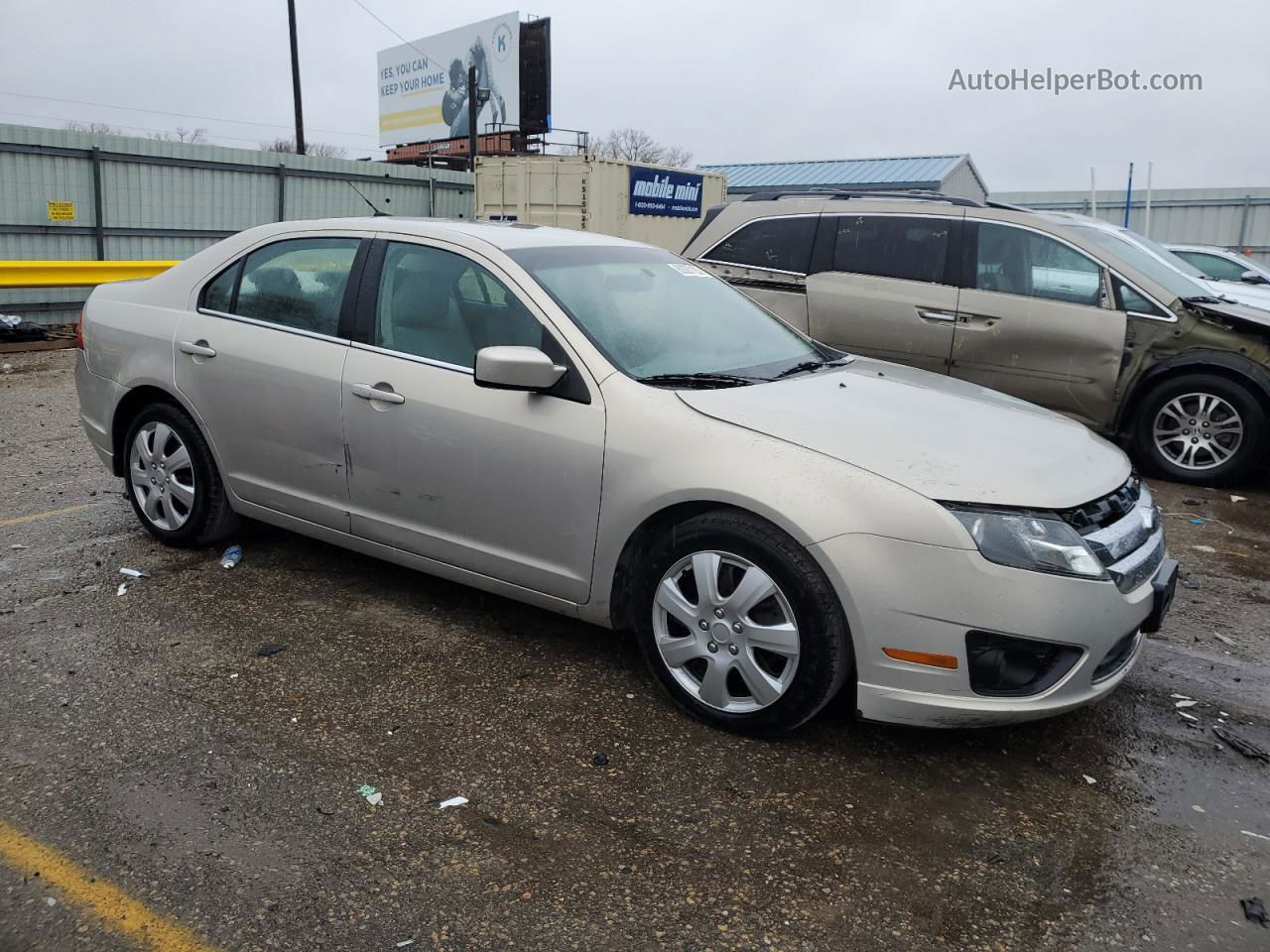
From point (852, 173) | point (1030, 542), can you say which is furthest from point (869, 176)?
point (1030, 542)

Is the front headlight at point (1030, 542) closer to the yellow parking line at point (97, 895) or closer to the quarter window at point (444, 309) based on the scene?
the quarter window at point (444, 309)

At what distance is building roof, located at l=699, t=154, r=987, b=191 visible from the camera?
102 ft

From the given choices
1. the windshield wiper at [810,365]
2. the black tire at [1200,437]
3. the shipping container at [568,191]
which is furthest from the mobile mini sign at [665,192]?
the windshield wiper at [810,365]

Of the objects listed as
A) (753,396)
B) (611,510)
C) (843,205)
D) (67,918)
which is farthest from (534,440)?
(843,205)

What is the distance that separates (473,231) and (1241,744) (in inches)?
132

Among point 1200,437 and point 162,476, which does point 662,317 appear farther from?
point 1200,437

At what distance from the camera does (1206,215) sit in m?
29.5

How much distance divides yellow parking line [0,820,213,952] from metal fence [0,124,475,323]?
12753 mm

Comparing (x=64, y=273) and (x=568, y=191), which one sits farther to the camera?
(x=568, y=191)

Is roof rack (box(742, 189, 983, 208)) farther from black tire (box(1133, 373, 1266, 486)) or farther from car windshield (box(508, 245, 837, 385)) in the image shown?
car windshield (box(508, 245, 837, 385))

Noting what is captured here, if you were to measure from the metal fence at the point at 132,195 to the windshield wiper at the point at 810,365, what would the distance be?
1264cm

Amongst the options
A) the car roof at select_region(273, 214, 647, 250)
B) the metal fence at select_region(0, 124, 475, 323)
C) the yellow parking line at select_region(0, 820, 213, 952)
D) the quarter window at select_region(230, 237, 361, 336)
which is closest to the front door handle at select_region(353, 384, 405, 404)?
the quarter window at select_region(230, 237, 361, 336)

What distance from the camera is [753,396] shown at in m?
3.61

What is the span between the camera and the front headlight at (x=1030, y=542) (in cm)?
301
